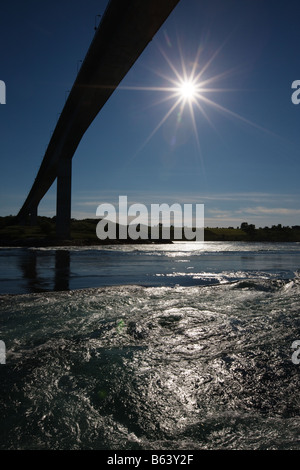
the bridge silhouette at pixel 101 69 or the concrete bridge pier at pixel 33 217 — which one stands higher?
the bridge silhouette at pixel 101 69

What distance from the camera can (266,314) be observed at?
230 inches

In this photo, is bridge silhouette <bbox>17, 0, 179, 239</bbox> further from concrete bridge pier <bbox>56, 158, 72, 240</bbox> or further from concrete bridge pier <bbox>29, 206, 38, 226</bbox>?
concrete bridge pier <bbox>29, 206, 38, 226</bbox>

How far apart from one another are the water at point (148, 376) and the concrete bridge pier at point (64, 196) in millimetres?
35007

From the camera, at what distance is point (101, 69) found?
22156 millimetres

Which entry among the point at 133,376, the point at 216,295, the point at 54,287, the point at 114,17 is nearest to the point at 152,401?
the point at 133,376

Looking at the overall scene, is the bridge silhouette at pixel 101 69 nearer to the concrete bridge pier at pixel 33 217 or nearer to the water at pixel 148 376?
the water at pixel 148 376

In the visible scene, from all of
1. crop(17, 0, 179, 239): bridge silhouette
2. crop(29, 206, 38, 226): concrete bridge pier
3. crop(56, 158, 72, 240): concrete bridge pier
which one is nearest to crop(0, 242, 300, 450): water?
crop(17, 0, 179, 239): bridge silhouette

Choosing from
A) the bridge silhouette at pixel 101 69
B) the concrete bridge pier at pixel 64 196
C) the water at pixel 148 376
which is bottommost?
the water at pixel 148 376

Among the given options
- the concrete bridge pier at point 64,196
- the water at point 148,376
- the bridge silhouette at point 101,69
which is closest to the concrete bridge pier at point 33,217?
the bridge silhouette at point 101,69

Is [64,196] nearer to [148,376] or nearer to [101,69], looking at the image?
[101,69]

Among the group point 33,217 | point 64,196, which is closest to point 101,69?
point 64,196

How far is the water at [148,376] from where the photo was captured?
242cm

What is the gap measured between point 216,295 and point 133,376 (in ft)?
15.2

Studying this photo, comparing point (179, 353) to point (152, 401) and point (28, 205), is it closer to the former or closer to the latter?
point (152, 401)
